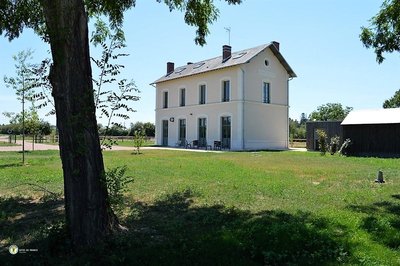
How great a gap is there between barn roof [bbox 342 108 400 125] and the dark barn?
2349 mm

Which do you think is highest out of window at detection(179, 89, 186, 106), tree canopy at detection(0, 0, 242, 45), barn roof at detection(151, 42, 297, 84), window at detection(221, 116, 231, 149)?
barn roof at detection(151, 42, 297, 84)

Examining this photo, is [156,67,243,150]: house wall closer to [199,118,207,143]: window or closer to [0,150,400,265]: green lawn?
[199,118,207,143]: window

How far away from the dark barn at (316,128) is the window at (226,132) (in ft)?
20.2

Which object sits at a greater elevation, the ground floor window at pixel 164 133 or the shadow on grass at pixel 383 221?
the ground floor window at pixel 164 133

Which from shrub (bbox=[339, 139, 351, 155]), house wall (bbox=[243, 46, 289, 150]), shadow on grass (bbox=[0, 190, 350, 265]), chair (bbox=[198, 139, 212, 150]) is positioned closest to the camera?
shadow on grass (bbox=[0, 190, 350, 265])

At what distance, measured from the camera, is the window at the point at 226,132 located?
28.4 m

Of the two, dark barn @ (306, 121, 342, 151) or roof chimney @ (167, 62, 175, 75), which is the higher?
roof chimney @ (167, 62, 175, 75)

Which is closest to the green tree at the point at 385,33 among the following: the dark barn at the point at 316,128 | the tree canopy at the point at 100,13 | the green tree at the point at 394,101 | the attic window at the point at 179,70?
the tree canopy at the point at 100,13

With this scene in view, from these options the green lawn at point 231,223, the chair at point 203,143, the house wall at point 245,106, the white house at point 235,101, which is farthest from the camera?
the chair at point 203,143

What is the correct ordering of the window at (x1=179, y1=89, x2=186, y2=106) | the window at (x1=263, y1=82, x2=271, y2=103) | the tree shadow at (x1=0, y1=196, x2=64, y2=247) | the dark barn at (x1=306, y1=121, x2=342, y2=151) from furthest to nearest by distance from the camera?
the window at (x1=179, y1=89, x2=186, y2=106) < the window at (x1=263, y1=82, x2=271, y2=103) < the dark barn at (x1=306, y1=121, x2=342, y2=151) < the tree shadow at (x1=0, y1=196, x2=64, y2=247)

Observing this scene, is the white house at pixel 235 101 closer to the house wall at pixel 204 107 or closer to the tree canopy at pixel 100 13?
the house wall at pixel 204 107

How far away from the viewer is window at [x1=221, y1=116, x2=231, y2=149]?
28.4 m

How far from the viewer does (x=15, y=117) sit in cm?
1559

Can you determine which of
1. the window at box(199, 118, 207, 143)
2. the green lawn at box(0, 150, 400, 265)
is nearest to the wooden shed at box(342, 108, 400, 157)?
the window at box(199, 118, 207, 143)
